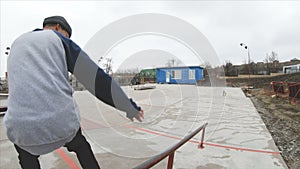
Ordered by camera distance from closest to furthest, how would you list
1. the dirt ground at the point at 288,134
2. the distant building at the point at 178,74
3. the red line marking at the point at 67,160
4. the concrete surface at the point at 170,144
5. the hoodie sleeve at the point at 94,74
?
the hoodie sleeve at the point at 94,74 < the red line marking at the point at 67,160 < the concrete surface at the point at 170,144 < the dirt ground at the point at 288,134 < the distant building at the point at 178,74

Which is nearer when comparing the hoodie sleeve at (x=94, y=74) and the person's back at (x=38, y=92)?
the person's back at (x=38, y=92)

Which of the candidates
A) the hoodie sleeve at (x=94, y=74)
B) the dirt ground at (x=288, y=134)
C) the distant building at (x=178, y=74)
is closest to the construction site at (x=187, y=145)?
the dirt ground at (x=288, y=134)

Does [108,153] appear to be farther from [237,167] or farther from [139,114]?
[139,114]

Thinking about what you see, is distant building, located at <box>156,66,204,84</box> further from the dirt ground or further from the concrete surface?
the concrete surface

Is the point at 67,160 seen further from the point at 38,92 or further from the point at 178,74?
the point at 178,74

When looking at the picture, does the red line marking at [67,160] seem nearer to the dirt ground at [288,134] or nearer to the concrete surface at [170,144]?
the concrete surface at [170,144]

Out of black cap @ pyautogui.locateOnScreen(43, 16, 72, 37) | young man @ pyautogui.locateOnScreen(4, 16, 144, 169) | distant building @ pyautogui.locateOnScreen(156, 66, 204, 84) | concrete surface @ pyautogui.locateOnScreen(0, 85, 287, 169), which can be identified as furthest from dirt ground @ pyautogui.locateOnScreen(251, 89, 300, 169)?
distant building @ pyautogui.locateOnScreen(156, 66, 204, 84)

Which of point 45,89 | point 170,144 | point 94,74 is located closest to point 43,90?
point 45,89

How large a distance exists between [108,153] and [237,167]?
2020 millimetres

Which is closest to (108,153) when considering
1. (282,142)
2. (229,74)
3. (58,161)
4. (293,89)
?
(58,161)

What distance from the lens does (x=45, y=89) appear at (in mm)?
843

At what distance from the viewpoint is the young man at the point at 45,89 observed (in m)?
0.83

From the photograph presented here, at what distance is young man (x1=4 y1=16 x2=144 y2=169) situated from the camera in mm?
832

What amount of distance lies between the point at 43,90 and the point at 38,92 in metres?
0.02
